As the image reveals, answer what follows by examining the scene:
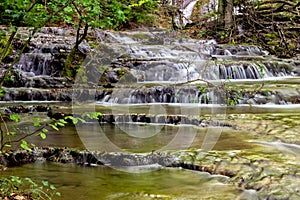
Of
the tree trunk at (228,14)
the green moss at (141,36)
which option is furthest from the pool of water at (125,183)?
the tree trunk at (228,14)

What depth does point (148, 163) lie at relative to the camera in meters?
3.73

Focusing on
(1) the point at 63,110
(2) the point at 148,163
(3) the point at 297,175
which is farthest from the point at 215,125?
(1) the point at 63,110

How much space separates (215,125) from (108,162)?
6.54 feet

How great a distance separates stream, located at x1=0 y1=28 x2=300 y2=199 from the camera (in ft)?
10.2

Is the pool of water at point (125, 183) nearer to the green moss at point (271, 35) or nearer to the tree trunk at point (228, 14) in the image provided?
the green moss at point (271, 35)

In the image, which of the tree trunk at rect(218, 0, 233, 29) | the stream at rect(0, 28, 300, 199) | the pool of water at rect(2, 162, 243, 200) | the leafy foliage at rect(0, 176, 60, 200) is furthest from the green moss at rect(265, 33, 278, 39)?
the leafy foliage at rect(0, 176, 60, 200)

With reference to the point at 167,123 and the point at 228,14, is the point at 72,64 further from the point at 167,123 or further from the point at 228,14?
the point at 228,14

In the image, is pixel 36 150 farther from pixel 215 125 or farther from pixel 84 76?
pixel 84 76

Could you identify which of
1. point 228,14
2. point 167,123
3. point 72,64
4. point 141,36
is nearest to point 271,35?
point 228,14

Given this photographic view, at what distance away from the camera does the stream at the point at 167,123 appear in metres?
3.11

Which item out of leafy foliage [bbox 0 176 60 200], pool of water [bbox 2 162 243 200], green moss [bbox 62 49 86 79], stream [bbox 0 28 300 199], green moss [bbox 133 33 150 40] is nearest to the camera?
leafy foliage [bbox 0 176 60 200]

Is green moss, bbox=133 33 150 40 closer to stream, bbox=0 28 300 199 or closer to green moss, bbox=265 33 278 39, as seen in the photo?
stream, bbox=0 28 300 199

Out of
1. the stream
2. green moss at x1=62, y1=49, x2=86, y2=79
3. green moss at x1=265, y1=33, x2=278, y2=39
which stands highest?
green moss at x1=265, y1=33, x2=278, y2=39

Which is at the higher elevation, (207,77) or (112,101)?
(207,77)
